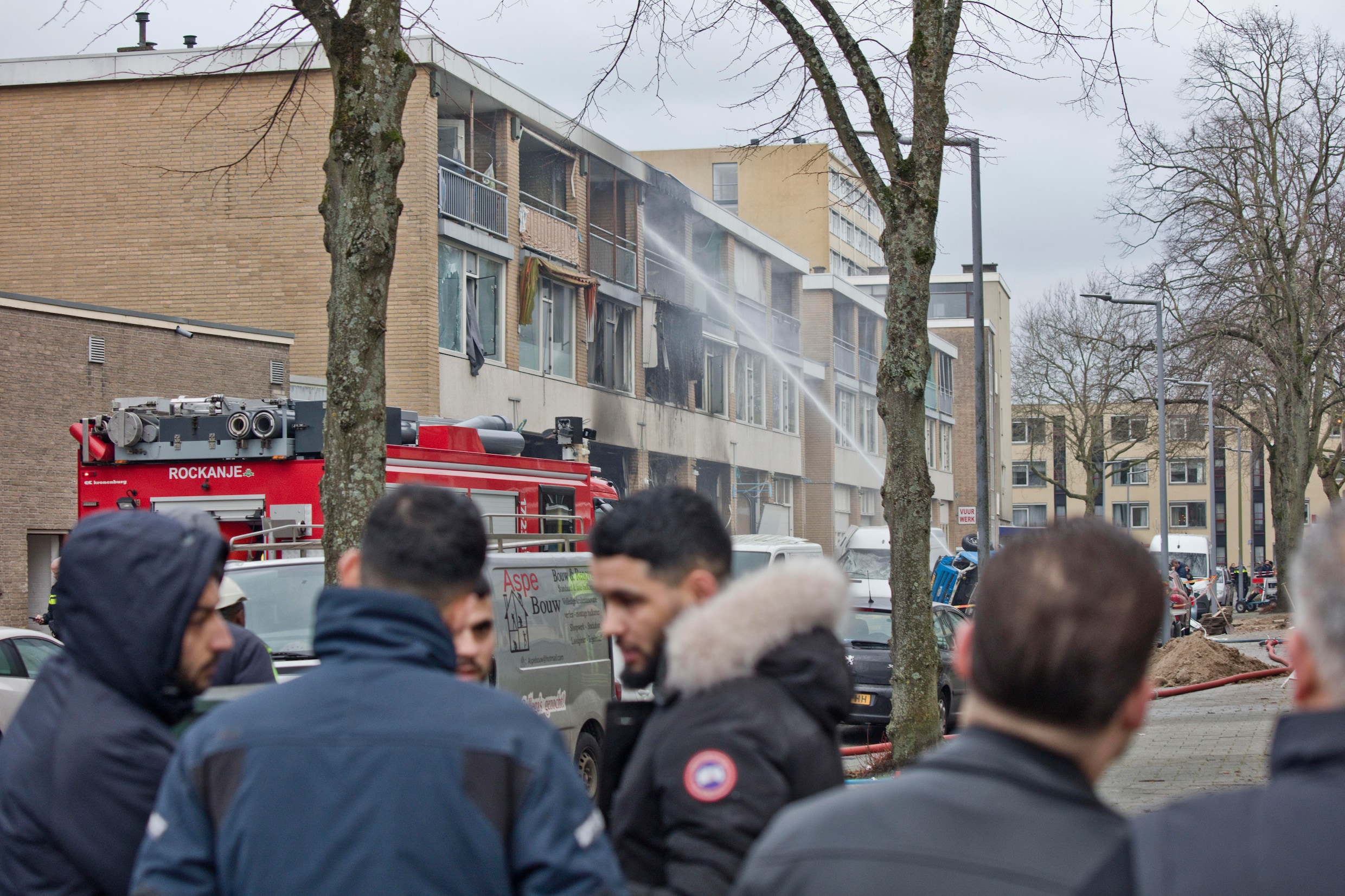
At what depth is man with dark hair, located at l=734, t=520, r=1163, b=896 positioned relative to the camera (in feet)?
5.20

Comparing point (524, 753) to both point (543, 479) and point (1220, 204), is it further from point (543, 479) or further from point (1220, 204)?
point (1220, 204)

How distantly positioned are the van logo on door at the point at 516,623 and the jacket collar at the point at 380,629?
676cm

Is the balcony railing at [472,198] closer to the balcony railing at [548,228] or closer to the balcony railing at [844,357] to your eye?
the balcony railing at [548,228]

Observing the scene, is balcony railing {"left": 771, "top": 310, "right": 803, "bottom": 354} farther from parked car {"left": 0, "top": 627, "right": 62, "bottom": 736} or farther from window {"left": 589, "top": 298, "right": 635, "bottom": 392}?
parked car {"left": 0, "top": 627, "right": 62, "bottom": 736}

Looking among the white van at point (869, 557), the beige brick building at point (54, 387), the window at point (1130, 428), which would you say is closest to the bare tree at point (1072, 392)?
the window at point (1130, 428)

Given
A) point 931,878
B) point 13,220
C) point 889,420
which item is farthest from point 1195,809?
point 13,220

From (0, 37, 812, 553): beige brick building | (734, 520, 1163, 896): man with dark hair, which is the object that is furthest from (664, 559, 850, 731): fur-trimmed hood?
(0, 37, 812, 553): beige brick building

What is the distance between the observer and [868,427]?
190ft

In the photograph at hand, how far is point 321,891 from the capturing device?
210 centimetres

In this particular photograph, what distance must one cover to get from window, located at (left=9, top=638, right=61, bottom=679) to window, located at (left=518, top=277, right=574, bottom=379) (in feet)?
57.4

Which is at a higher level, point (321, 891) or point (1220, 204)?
point (1220, 204)

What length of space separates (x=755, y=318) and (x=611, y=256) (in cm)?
1313

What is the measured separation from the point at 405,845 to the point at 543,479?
12820 millimetres

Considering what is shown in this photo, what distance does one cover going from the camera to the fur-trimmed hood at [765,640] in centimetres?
244
